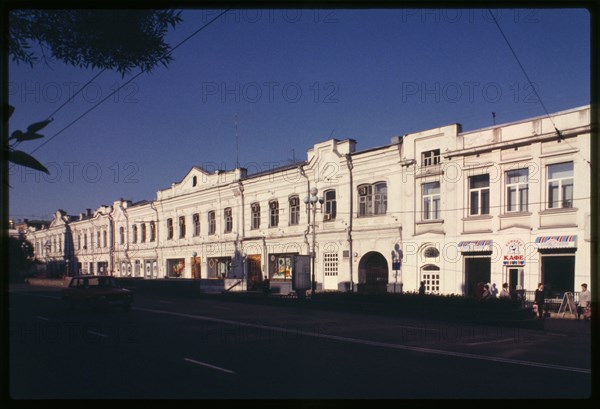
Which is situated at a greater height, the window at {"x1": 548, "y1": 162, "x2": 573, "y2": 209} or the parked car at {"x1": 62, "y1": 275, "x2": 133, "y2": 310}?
the window at {"x1": 548, "y1": 162, "x2": 573, "y2": 209}

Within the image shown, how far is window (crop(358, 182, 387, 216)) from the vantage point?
31641 mm

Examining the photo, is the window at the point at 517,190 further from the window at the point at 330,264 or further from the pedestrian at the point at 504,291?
the window at the point at 330,264

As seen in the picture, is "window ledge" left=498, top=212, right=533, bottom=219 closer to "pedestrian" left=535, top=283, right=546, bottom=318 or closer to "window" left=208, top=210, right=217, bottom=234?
"pedestrian" left=535, top=283, right=546, bottom=318

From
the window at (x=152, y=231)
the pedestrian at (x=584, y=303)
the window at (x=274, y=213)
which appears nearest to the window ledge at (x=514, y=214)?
the pedestrian at (x=584, y=303)

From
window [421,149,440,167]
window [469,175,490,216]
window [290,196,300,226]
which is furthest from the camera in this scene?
window [290,196,300,226]

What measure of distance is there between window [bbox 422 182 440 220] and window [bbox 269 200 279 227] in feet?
42.1

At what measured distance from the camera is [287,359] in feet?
37.2

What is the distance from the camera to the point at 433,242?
2856 cm

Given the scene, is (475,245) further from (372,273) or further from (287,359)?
(287,359)

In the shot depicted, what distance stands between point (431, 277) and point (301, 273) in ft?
23.8

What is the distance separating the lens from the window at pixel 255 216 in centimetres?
4088

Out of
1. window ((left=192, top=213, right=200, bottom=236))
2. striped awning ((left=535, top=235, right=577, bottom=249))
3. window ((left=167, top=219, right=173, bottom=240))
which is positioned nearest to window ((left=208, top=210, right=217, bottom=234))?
window ((left=192, top=213, right=200, bottom=236))

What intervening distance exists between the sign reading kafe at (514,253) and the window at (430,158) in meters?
5.95

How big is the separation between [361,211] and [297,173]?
20.1ft
